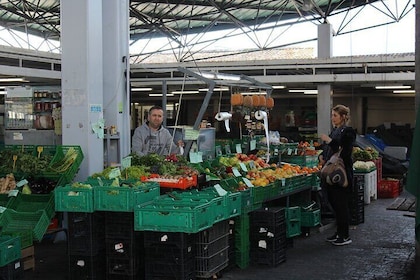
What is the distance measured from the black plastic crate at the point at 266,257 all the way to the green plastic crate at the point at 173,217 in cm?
131

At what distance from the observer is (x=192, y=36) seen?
28109 millimetres

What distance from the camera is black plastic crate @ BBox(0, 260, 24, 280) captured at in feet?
13.7

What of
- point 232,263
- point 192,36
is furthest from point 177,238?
point 192,36

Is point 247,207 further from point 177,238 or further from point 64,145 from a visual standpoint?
point 64,145

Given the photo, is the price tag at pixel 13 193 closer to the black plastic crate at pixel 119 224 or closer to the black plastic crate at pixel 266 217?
the black plastic crate at pixel 119 224

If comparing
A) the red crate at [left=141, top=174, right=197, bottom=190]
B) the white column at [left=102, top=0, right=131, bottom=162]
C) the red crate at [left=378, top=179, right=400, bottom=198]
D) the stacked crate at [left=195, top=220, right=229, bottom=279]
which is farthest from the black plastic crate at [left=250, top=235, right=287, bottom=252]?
the red crate at [left=378, top=179, right=400, bottom=198]

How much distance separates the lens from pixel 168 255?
15.8 ft

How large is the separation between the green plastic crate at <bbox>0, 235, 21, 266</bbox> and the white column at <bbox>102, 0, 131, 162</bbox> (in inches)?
140

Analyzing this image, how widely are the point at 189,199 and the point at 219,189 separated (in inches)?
15.2

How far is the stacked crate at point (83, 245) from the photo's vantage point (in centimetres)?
516

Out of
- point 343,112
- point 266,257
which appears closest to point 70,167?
point 266,257

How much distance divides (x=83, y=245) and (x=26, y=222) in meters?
0.98

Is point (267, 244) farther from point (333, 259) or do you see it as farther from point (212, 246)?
point (212, 246)

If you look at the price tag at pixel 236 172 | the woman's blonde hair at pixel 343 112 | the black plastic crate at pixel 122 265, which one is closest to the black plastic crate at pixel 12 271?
the black plastic crate at pixel 122 265
